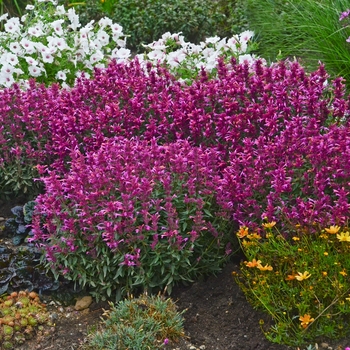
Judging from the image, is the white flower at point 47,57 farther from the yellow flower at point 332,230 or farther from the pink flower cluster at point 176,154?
the yellow flower at point 332,230

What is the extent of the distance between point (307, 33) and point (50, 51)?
247 centimetres

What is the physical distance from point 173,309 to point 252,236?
1.77 ft

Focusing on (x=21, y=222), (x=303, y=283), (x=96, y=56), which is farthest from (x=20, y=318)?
(x=96, y=56)

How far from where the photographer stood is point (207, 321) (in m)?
3.43

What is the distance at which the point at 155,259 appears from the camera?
11.1 ft

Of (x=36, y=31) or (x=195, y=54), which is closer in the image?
(x=195, y=54)

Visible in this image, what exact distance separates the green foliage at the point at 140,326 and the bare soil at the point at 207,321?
0.09 metres

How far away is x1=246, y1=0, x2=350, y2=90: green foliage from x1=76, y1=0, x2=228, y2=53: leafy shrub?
0.79 meters

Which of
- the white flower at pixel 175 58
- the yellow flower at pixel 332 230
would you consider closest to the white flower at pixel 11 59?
the white flower at pixel 175 58

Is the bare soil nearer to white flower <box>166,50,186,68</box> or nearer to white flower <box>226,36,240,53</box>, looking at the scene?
white flower <box>166,50,186,68</box>

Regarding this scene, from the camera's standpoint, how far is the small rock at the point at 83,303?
370cm

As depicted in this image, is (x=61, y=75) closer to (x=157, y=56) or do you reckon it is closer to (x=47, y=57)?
(x=47, y=57)

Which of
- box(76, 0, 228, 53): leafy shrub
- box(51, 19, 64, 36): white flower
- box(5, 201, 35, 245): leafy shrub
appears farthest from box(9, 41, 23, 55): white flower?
box(76, 0, 228, 53): leafy shrub

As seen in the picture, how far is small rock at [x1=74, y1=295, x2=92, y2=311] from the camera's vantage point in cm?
370
